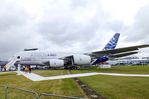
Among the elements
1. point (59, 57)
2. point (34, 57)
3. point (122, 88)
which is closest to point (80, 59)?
point (59, 57)

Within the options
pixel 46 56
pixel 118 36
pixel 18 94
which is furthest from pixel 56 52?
pixel 18 94

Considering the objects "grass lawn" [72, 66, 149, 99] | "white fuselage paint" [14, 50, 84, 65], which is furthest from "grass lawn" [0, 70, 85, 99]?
"white fuselage paint" [14, 50, 84, 65]

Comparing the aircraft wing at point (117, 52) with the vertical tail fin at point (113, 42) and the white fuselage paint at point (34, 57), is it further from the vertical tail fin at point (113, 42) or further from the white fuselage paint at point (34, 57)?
the white fuselage paint at point (34, 57)

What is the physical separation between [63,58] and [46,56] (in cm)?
344

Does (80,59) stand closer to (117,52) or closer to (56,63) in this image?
(56,63)

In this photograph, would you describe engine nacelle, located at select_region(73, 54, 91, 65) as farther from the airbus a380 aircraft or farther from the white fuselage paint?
the white fuselage paint

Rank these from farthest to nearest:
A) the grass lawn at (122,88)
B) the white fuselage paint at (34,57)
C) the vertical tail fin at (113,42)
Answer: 1. the vertical tail fin at (113,42)
2. the white fuselage paint at (34,57)
3. the grass lawn at (122,88)

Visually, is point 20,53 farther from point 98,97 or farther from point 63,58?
point 98,97

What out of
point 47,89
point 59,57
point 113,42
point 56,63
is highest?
point 113,42

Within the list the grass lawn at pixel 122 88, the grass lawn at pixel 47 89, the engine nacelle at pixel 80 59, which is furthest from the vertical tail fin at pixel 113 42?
the grass lawn at pixel 47 89

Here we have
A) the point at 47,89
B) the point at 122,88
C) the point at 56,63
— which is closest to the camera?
the point at 122,88

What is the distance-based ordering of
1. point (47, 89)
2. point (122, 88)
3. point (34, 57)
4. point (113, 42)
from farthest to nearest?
point (113, 42) → point (34, 57) → point (47, 89) → point (122, 88)

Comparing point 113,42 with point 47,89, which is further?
point 113,42

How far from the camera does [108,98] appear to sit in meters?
11.5
